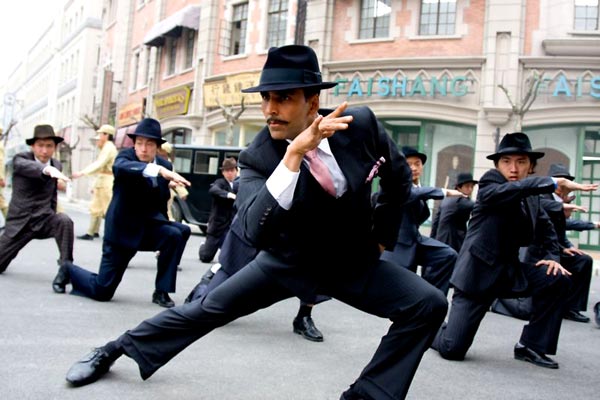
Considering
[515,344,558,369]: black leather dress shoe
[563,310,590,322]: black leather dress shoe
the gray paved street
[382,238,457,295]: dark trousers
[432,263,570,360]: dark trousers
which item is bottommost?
the gray paved street

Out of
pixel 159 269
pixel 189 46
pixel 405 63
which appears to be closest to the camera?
pixel 159 269

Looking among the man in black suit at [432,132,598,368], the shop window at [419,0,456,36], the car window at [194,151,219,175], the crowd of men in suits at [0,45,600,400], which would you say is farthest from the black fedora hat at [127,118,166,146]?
the shop window at [419,0,456,36]

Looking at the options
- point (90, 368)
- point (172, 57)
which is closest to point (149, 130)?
point (90, 368)

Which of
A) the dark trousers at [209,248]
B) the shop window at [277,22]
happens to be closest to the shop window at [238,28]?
the shop window at [277,22]

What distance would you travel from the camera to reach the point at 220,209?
10758 millimetres

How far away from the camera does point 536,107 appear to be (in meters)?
17.2

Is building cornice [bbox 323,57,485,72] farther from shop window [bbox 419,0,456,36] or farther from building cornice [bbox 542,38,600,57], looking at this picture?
building cornice [bbox 542,38,600,57]

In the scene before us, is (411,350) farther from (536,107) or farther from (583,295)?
(536,107)

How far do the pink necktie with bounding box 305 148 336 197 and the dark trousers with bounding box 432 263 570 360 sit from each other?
2.69 m

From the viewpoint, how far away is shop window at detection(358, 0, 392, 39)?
20047 millimetres

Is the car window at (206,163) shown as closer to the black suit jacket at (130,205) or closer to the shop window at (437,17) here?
the shop window at (437,17)

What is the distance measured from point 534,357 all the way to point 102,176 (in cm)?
984

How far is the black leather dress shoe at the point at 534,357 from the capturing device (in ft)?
17.0

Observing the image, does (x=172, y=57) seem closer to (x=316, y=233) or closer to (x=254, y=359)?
(x=254, y=359)
